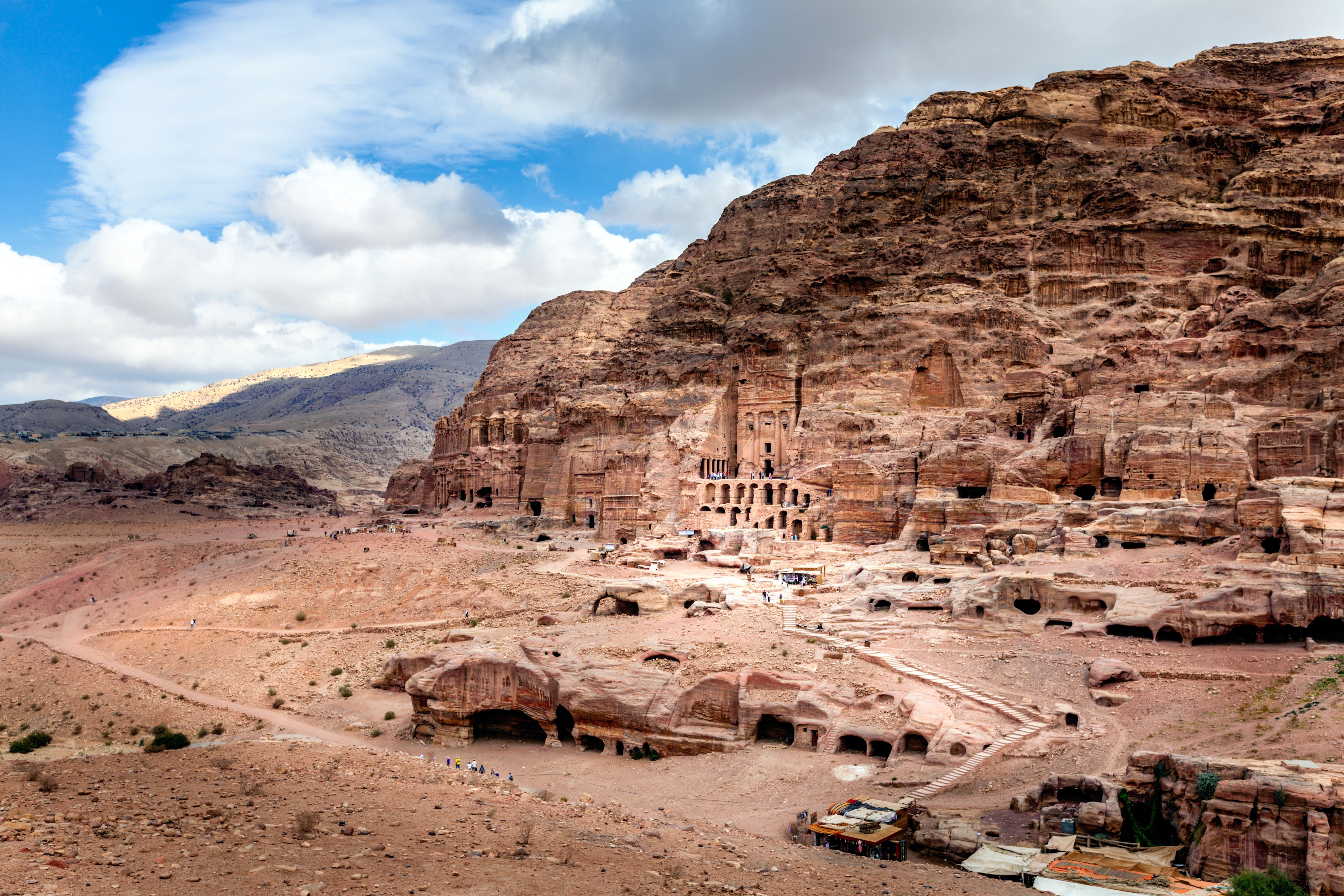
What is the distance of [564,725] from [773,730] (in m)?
7.86

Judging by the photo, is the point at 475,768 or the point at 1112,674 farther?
the point at 475,768

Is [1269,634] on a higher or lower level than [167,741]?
higher

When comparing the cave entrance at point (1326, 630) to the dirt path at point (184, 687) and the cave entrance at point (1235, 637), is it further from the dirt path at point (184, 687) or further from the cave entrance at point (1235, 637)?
the dirt path at point (184, 687)

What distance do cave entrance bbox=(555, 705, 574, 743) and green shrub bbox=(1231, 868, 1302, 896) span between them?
21.6 metres

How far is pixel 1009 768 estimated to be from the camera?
26.0m

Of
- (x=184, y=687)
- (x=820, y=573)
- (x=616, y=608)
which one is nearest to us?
(x=184, y=687)

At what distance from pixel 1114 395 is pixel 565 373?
52.0m

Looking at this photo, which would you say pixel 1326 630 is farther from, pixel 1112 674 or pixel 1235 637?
pixel 1112 674

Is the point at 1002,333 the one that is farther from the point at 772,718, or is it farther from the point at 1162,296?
the point at 772,718

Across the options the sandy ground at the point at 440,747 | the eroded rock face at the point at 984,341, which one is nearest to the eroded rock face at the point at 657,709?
the sandy ground at the point at 440,747

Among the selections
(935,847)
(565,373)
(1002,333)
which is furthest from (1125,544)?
(565,373)

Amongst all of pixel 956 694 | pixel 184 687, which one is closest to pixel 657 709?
pixel 956 694

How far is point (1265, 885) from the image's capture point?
1686 cm

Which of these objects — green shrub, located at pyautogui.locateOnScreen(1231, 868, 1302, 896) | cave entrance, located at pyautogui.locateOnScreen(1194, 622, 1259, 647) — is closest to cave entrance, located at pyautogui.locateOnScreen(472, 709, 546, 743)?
cave entrance, located at pyautogui.locateOnScreen(1194, 622, 1259, 647)
